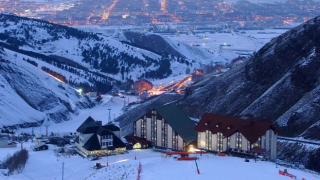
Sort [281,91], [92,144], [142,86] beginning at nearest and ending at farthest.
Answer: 1. [92,144]
2. [281,91]
3. [142,86]

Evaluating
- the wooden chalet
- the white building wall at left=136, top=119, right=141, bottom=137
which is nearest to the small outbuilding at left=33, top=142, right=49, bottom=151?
the white building wall at left=136, top=119, right=141, bottom=137

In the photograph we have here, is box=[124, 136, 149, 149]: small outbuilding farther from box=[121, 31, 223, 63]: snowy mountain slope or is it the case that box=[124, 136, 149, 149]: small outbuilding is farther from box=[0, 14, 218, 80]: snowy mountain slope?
box=[121, 31, 223, 63]: snowy mountain slope

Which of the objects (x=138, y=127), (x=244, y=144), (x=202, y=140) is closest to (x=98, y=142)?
(x=138, y=127)

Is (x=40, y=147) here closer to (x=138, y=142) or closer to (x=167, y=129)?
(x=138, y=142)

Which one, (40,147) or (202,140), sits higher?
(202,140)

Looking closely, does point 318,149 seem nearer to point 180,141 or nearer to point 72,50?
point 180,141

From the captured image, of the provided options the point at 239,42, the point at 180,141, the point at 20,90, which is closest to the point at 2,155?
the point at 180,141
